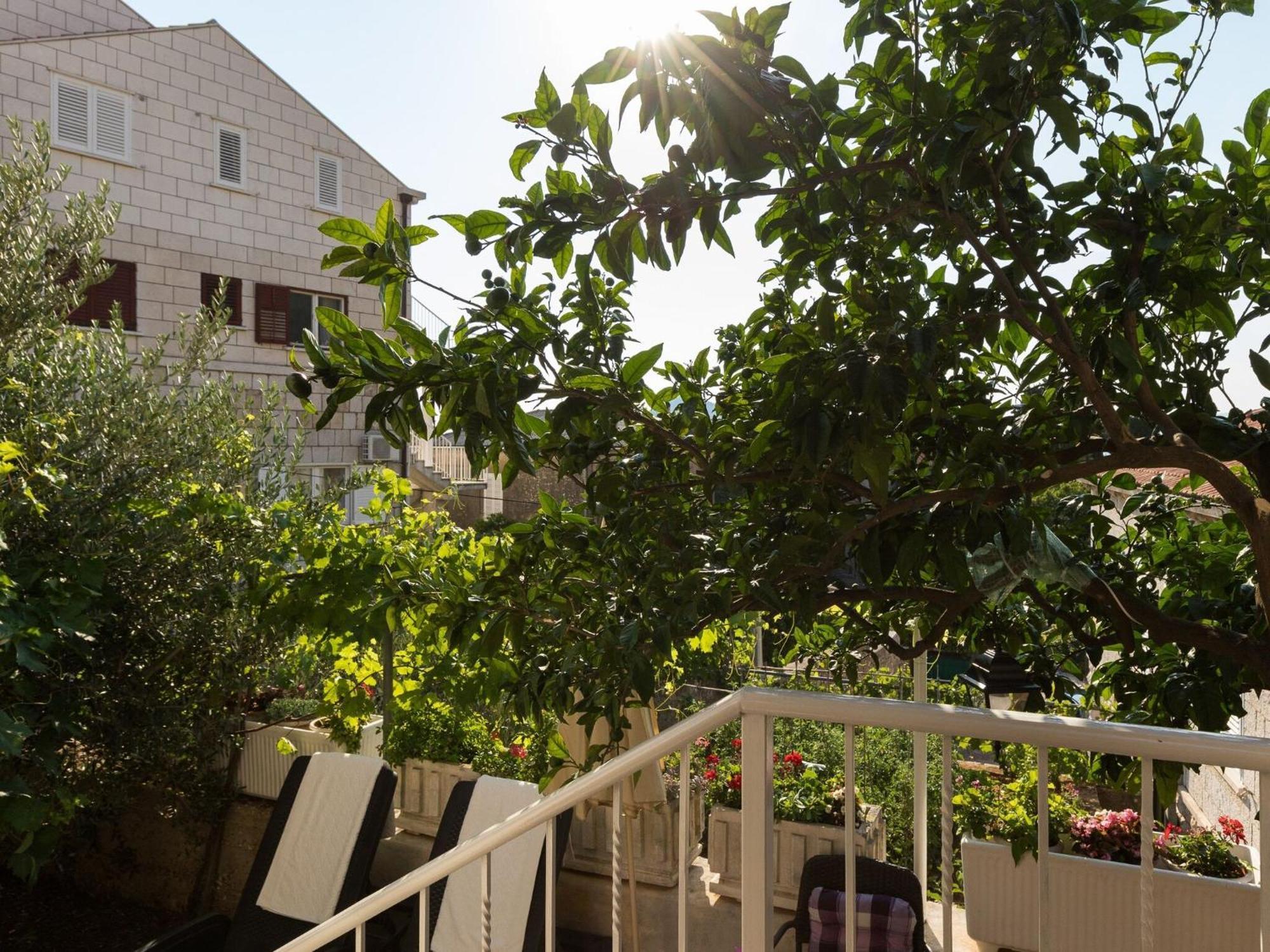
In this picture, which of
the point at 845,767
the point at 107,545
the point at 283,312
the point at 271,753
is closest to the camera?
the point at 845,767

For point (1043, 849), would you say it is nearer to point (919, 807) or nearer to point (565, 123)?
point (919, 807)

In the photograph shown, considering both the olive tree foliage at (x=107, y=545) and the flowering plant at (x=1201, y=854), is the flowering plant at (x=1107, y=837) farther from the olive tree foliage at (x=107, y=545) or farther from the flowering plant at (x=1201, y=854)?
the olive tree foliage at (x=107, y=545)

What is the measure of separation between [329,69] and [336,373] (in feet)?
15.4

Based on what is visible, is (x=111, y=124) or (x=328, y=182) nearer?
(x=111, y=124)

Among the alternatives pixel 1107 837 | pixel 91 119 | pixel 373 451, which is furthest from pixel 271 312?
pixel 1107 837

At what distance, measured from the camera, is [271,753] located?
4031mm

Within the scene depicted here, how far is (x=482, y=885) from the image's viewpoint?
1317 mm

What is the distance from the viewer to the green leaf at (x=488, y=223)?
1.04 meters

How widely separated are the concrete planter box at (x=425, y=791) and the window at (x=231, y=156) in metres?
7.93

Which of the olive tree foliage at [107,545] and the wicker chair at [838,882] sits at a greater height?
the olive tree foliage at [107,545]

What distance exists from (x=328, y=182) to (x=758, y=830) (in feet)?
35.5

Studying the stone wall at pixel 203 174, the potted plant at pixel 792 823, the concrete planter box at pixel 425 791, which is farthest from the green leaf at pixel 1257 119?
the stone wall at pixel 203 174

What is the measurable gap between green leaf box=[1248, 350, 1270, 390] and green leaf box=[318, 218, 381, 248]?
995 millimetres

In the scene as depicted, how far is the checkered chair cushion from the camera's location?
2.61 metres
